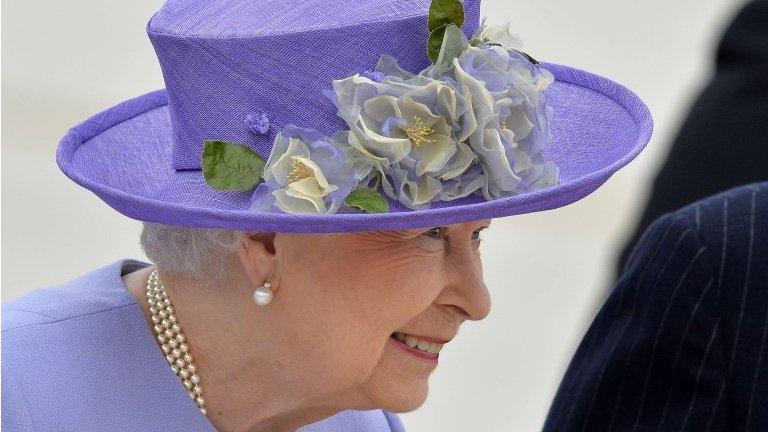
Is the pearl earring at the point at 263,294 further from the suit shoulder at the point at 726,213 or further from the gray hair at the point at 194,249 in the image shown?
the suit shoulder at the point at 726,213

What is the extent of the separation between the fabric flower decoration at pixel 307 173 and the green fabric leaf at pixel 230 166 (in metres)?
0.02

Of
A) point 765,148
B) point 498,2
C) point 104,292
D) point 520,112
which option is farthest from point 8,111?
point 520,112

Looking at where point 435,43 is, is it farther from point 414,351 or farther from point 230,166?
point 414,351

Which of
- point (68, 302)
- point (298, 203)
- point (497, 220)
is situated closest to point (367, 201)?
point (298, 203)

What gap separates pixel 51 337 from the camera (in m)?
2.42

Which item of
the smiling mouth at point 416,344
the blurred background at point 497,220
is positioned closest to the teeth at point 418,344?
the smiling mouth at point 416,344

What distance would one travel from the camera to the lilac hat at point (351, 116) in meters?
2.15

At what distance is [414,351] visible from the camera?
7.80ft

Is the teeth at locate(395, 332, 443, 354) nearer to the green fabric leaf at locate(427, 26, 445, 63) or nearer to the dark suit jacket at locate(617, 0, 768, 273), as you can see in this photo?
the green fabric leaf at locate(427, 26, 445, 63)

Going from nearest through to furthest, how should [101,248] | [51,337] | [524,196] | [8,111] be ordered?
[524,196] → [51,337] → [101,248] → [8,111]

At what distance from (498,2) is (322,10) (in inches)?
231

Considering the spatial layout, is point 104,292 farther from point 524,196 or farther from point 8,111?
point 8,111

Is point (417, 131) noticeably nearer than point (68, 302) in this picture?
Yes

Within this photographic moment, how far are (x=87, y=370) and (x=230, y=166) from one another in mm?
443
